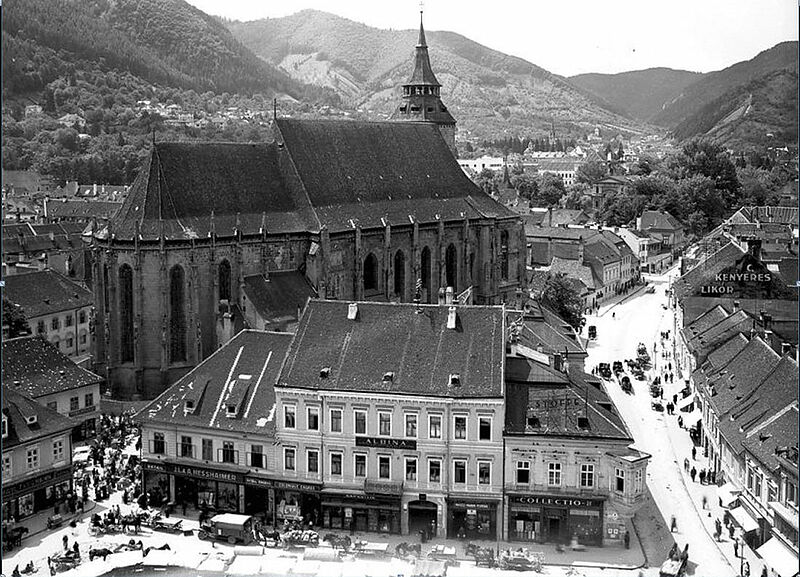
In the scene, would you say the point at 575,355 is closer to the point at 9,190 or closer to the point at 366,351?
the point at 366,351

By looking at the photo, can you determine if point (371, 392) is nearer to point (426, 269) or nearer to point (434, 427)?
point (434, 427)

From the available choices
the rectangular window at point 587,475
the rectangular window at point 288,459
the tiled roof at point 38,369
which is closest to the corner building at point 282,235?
the tiled roof at point 38,369

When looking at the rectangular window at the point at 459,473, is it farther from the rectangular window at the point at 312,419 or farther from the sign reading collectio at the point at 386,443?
the rectangular window at the point at 312,419

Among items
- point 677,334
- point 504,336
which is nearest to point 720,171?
point 677,334

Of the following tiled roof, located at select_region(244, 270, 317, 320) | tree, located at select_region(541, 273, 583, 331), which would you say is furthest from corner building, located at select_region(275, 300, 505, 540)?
tree, located at select_region(541, 273, 583, 331)

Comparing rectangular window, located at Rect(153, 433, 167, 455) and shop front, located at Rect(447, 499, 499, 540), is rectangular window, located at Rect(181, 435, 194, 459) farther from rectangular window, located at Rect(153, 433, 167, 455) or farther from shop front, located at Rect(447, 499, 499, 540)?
shop front, located at Rect(447, 499, 499, 540)
